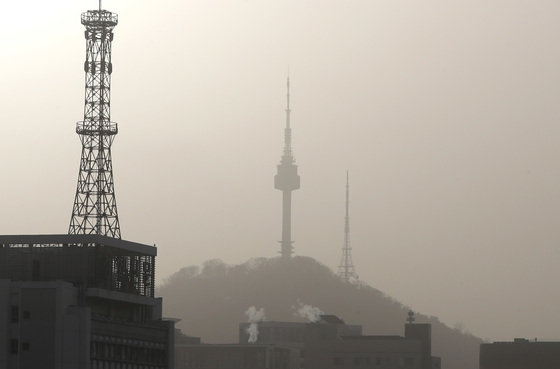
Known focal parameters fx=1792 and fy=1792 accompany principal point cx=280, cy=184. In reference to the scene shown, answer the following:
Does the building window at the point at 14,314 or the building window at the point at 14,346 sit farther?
the building window at the point at 14,314

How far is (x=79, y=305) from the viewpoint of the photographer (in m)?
172

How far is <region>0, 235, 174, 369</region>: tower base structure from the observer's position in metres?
168

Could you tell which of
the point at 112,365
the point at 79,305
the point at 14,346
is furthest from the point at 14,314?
the point at 112,365

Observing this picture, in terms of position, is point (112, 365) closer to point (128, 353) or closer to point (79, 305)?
point (128, 353)

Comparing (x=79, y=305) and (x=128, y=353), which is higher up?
(x=79, y=305)

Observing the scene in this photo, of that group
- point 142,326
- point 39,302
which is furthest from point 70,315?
point 142,326

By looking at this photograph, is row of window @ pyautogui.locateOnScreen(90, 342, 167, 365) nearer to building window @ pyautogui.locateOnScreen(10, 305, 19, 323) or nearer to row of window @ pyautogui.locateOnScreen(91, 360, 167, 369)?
row of window @ pyautogui.locateOnScreen(91, 360, 167, 369)

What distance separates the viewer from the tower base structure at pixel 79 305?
168m

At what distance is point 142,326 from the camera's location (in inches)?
7328

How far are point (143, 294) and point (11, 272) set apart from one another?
1716 cm

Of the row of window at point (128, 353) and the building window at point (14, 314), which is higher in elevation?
the building window at point (14, 314)

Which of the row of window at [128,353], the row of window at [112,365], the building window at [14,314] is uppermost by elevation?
the building window at [14,314]

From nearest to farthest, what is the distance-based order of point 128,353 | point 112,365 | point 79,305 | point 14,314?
point 14,314 < point 79,305 < point 112,365 < point 128,353

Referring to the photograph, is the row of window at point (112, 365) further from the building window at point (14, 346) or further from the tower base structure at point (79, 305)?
the building window at point (14, 346)
